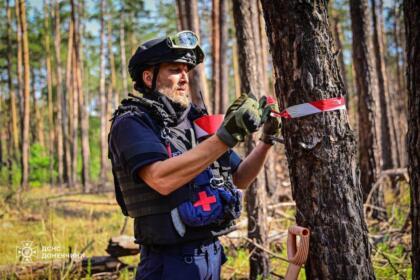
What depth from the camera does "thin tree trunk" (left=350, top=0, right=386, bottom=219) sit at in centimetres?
712

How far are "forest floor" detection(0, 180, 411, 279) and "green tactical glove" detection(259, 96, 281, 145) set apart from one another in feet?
5.56

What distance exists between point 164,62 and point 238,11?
2.72 m

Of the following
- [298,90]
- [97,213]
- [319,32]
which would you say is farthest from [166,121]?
[97,213]

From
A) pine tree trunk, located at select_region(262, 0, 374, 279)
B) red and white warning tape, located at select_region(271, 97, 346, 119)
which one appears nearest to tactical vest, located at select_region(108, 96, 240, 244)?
pine tree trunk, located at select_region(262, 0, 374, 279)

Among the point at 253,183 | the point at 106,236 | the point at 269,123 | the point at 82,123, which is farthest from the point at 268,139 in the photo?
the point at 82,123

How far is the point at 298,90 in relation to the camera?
188 centimetres

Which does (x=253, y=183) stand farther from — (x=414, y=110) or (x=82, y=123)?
(x=82, y=123)

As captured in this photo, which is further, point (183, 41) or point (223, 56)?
point (223, 56)

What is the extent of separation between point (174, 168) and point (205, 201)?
1.27 ft

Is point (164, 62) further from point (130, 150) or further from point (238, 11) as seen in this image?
point (238, 11)

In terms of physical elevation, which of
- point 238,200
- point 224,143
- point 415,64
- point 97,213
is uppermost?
point 415,64

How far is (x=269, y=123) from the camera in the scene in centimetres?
233

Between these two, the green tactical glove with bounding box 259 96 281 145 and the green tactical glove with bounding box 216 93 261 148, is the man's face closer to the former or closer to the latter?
the green tactical glove with bounding box 259 96 281 145

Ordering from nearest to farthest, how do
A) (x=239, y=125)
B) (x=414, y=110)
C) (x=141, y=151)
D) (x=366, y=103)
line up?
1. (x=239, y=125)
2. (x=141, y=151)
3. (x=414, y=110)
4. (x=366, y=103)
